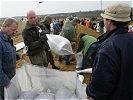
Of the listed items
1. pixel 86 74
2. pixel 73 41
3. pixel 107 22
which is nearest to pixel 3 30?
pixel 107 22

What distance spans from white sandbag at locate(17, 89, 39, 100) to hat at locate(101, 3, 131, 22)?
1.82 metres

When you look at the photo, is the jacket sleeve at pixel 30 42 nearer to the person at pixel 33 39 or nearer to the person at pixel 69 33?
the person at pixel 33 39

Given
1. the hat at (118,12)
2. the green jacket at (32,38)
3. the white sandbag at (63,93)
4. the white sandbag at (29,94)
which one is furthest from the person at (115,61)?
the green jacket at (32,38)

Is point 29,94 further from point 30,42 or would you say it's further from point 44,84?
point 30,42

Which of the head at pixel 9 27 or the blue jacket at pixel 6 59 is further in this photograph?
the head at pixel 9 27

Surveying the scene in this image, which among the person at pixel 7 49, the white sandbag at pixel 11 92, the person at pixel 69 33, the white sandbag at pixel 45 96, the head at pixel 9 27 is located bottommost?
the person at pixel 69 33

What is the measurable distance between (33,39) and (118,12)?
3488 millimetres

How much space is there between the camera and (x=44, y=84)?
4473mm

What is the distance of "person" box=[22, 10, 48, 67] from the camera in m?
5.87

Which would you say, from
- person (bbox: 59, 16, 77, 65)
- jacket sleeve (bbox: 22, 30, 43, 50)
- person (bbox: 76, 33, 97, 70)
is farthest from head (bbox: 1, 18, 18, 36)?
person (bbox: 59, 16, 77, 65)

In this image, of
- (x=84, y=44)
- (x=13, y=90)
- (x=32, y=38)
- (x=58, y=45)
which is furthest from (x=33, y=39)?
(x=84, y=44)

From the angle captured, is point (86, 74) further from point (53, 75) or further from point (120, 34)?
point (120, 34)

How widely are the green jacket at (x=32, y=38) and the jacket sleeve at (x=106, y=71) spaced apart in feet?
10.9

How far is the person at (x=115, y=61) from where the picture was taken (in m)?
2.63
